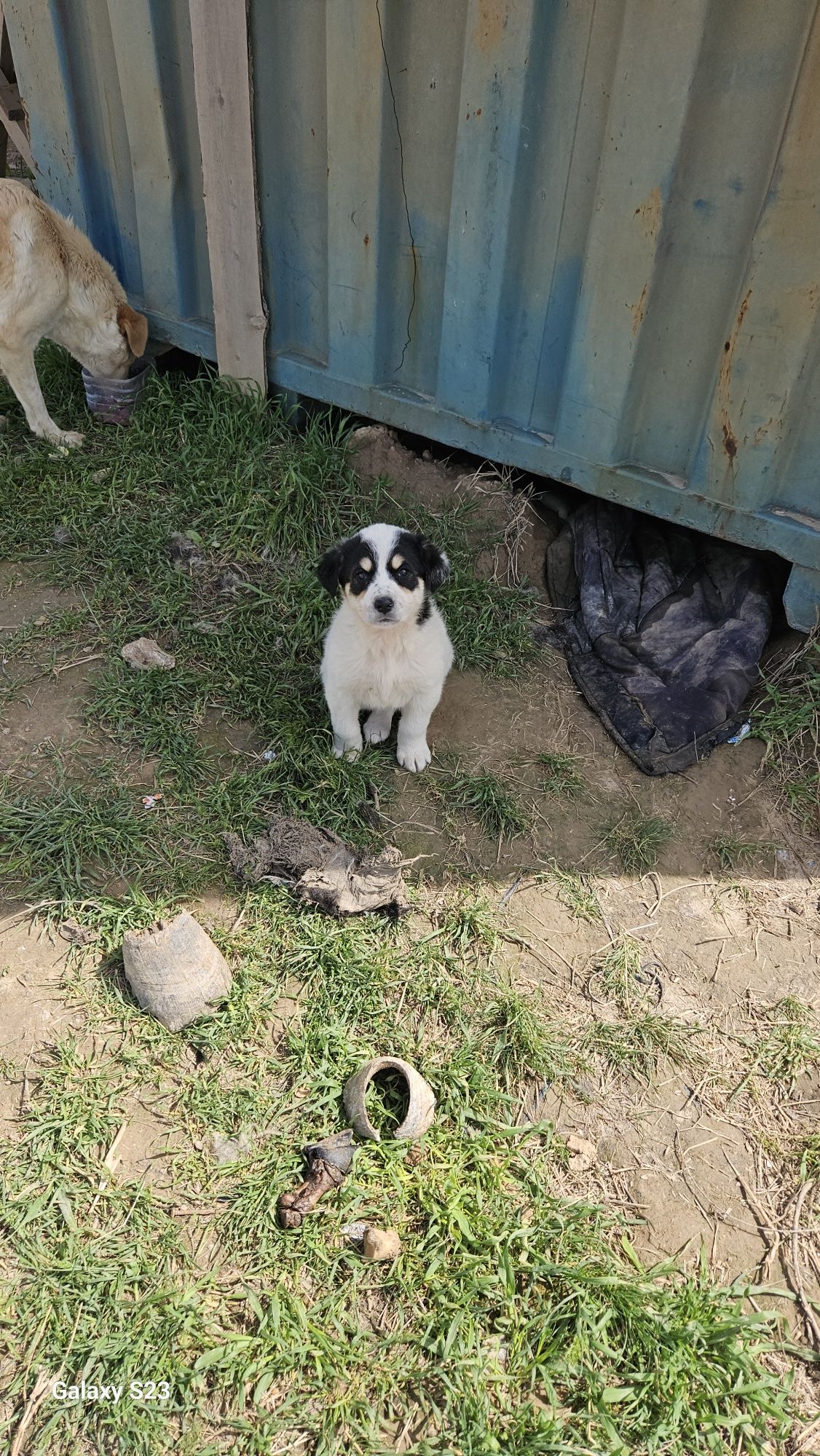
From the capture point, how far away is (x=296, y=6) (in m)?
3.68

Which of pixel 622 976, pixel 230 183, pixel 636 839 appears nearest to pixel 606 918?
pixel 622 976

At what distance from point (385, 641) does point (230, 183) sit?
2610 millimetres

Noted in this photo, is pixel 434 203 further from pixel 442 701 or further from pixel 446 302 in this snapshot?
pixel 442 701

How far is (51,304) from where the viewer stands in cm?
464

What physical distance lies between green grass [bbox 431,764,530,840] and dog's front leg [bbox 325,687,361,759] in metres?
0.33

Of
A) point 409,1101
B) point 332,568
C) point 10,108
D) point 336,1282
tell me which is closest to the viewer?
point 336,1282

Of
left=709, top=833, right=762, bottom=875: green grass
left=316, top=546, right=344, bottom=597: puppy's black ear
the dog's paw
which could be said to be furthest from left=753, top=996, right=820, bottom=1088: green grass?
the dog's paw

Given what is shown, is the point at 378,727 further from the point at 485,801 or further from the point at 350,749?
the point at 485,801

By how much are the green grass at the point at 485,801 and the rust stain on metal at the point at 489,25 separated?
8.71ft

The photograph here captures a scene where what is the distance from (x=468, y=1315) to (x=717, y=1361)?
1.79 ft

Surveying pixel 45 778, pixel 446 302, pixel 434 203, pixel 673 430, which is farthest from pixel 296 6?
pixel 45 778

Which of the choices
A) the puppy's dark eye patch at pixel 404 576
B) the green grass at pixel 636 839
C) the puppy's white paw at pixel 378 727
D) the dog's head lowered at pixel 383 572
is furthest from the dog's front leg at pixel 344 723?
the green grass at pixel 636 839

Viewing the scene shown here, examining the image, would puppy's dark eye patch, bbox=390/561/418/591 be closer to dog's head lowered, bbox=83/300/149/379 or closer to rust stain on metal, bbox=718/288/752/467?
rust stain on metal, bbox=718/288/752/467

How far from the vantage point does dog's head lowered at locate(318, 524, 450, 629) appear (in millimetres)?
2754
